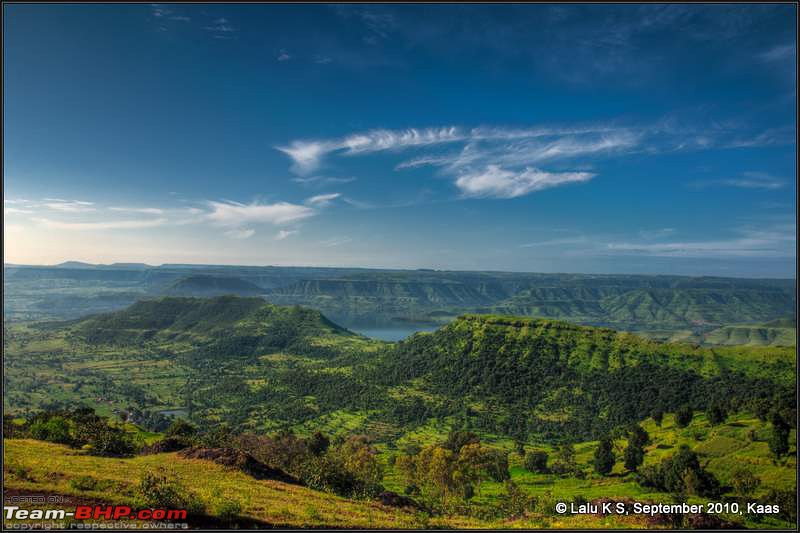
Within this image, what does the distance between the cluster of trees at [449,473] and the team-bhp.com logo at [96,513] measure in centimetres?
5209

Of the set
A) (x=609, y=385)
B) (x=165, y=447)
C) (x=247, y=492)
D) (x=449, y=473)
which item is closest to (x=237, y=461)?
(x=247, y=492)

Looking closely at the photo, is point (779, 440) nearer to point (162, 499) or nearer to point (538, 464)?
point (538, 464)

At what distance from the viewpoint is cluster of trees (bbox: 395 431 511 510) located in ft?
247

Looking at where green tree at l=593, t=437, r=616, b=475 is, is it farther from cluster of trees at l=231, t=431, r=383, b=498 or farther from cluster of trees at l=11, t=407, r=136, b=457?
cluster of trees at l=11, t=407, r=136, b=457

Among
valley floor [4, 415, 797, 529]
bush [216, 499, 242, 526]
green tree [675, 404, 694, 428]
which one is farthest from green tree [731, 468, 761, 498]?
bush [216, 499, 242, 526]

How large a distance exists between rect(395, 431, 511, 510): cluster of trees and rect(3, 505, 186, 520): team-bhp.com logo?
52087mm

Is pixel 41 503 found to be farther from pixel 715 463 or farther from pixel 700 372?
pixel 700 372

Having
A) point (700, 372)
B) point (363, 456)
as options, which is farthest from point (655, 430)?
point (363, 456)

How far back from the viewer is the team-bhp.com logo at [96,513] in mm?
25922

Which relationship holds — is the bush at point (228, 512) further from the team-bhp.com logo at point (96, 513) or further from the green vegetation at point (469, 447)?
the team-bhp.com logo at point (96, 513)

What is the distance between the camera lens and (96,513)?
27.1 m

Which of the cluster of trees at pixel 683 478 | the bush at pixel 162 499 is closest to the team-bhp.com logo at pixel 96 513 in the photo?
the bush at pixel 162 499

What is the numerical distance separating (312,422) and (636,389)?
13838cm

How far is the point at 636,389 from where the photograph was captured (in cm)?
16212
